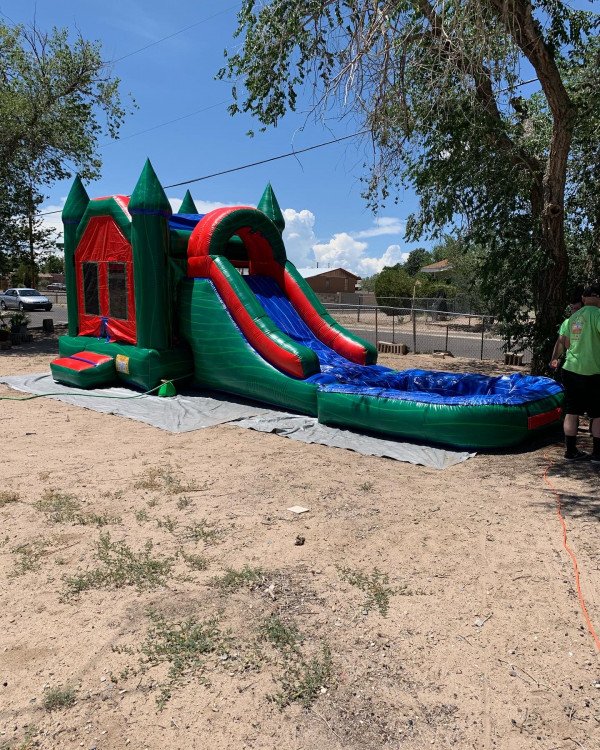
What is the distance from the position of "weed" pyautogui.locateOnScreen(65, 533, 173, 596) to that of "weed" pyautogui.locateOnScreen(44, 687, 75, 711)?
91 centimetres

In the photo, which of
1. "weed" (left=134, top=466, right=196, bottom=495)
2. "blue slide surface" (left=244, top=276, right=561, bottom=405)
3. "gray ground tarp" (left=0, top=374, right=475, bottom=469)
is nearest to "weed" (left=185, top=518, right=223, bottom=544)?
"weed" (left=134, top=466, right=196, bottom=495)

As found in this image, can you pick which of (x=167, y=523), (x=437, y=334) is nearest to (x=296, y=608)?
(x=167, y=523)

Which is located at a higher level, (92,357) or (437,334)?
(92,357)

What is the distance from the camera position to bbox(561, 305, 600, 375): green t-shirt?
18.9 feet

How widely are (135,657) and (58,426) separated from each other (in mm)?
5446

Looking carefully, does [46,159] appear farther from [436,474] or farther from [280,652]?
[280,652]

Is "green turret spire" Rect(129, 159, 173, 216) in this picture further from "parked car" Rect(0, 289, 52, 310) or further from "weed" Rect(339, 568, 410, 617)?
"parked car" Rect(0, 289, 52, 310)

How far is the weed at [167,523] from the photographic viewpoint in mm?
4464

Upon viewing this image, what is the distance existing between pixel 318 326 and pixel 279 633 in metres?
7.03

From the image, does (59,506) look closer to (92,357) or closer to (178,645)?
(178,645)

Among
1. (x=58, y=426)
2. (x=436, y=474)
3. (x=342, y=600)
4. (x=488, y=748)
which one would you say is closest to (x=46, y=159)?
(x=58, y=426)

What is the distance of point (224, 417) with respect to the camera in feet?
26.9

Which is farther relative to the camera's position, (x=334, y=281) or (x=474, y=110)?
(x=334, y=281)

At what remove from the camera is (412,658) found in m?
2.89
